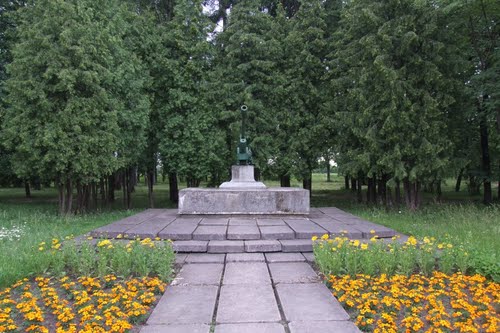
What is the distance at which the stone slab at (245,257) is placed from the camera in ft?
21.0

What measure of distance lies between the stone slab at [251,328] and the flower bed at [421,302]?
31.9 inches

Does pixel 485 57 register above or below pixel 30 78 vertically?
above

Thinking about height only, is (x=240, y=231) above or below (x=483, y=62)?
below

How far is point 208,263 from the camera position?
6.27 metres

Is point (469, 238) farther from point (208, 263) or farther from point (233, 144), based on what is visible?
point (233, 144)

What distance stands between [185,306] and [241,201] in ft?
19.3

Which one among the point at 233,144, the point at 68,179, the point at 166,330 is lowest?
the point at 166,330

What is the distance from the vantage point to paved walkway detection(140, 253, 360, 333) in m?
3.88

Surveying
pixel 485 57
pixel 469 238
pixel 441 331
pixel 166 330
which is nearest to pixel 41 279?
pixel 166 330

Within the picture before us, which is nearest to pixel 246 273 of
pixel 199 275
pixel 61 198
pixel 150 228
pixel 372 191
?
pixel 199 275

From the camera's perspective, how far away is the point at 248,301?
14.9 feet

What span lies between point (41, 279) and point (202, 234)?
2963 mm

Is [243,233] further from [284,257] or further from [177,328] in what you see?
[177,328]

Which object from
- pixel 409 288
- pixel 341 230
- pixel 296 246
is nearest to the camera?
pixel 409 288
